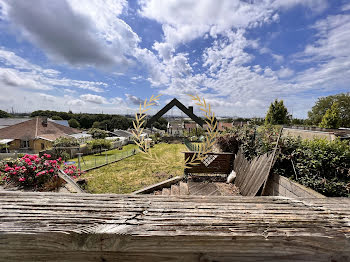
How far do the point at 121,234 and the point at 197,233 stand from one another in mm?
380

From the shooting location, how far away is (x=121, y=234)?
69 cm

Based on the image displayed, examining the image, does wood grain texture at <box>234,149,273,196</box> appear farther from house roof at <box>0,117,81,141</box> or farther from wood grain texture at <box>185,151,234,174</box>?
house roof at <box>0,117,81,141</box>

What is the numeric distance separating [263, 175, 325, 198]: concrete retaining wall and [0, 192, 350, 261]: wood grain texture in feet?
8.28

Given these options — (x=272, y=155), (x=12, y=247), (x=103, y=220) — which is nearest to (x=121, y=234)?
(x=103, y=220)

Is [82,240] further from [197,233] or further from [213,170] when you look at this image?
[213,170]

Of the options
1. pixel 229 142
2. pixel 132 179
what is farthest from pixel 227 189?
pixel 132 179

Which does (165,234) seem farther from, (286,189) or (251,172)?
(251,172)

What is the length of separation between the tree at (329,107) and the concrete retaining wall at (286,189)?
120 ft

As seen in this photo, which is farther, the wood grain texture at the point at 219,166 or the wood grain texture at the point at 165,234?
the wood grain texture at the point at 219,166

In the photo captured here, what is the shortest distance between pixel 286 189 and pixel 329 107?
4072cm

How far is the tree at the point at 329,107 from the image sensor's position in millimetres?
28266

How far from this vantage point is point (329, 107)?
1170 inches

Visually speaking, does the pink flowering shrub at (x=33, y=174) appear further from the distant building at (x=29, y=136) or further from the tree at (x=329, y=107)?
the tree at (x=329, y=107)

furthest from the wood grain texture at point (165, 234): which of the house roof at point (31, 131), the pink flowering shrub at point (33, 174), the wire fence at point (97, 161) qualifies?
the house roof at point (31, 131)
